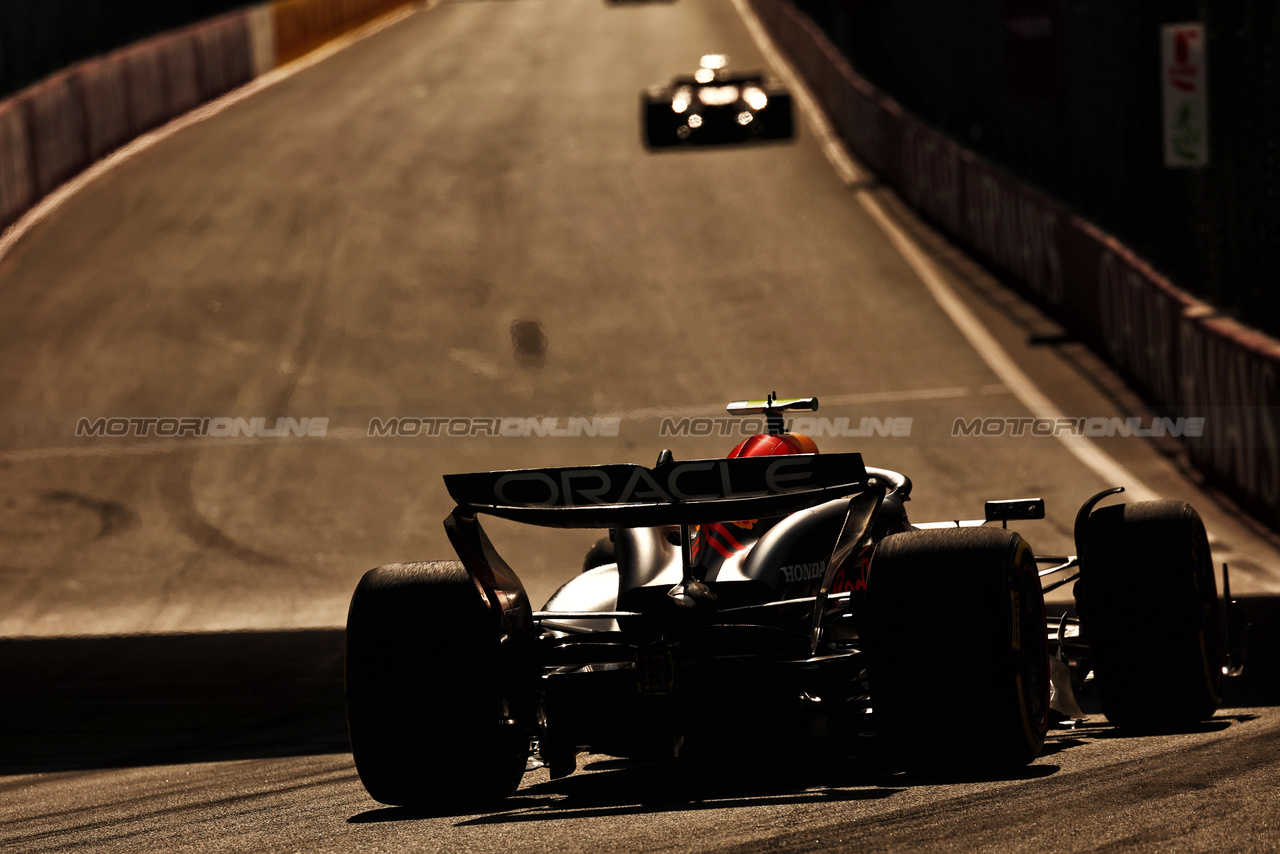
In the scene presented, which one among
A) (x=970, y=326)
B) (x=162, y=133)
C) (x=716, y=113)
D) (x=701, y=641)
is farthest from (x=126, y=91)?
(x=701, y=641)

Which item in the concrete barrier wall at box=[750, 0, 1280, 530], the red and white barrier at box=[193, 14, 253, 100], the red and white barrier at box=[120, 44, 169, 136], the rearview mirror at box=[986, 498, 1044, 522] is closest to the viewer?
the rearview mirror at box=[986, 498, 1044, 522]

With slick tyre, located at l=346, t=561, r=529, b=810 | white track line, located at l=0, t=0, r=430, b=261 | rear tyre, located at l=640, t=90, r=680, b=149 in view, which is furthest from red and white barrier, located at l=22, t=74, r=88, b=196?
slick tyre, located at l=346, t=561, r=529, b=810

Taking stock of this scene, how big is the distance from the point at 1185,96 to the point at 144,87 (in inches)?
891

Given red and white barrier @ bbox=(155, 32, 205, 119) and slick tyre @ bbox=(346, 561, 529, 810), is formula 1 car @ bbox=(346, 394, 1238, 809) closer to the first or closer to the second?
slick tyre @ bbox=(346, 561, 529, 810)

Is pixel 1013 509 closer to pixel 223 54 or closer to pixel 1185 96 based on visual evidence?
pixel 1185 96

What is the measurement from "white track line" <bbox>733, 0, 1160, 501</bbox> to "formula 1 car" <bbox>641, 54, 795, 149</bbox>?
131 cm

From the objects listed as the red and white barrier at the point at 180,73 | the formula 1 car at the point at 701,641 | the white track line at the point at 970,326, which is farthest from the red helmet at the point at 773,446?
the red and white barrier at the point at 180,73

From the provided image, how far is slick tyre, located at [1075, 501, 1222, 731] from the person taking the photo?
7102 millimetres

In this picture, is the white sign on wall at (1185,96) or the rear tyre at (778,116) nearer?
the white sign on wall at (1185,96)

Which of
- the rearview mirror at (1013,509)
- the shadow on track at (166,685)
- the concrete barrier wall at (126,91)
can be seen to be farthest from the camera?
the concrete barrier wall at (126,91)

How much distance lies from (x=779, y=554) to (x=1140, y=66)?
1505cm

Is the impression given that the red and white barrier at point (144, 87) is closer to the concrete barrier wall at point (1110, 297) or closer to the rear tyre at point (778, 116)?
the rear tyre at point (778, 116)

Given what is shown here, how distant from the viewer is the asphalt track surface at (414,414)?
596 centimetres

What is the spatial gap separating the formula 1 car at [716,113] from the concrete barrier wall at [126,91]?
965 cm
